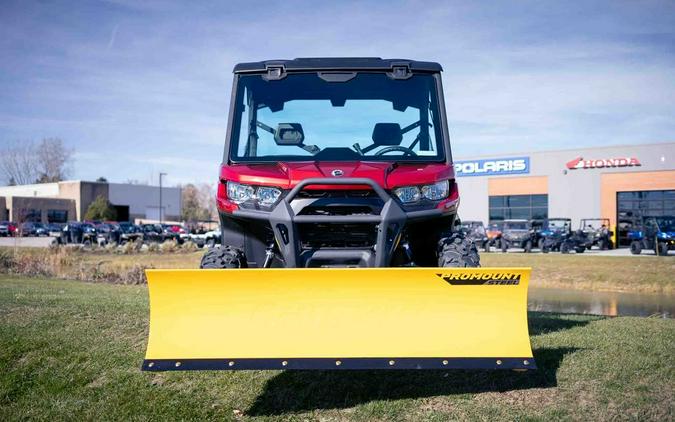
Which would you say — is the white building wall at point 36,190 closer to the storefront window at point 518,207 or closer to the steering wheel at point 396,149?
the storefront window at point 518,207

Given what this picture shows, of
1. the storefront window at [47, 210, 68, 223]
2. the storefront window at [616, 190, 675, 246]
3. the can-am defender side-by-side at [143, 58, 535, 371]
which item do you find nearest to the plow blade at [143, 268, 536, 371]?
the can-am defender side-by-side at [143, 58, 535, 371]

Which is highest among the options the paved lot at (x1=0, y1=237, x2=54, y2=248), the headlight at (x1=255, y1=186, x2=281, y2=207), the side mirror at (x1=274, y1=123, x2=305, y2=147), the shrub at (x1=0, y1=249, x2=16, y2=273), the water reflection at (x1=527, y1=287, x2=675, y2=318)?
the side mirror at (x1=274, y1=123, x2=305, y2=147)

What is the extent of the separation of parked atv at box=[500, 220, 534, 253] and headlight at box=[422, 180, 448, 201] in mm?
33368

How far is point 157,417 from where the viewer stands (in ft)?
15.7

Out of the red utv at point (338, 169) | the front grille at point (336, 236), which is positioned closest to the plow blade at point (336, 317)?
the red utv at point (338, 169)

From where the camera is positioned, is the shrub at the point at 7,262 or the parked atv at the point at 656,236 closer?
the shrub at the point at 7,262

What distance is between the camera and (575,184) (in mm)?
45344

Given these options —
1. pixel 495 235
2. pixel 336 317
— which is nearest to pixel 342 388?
pixel 336 317

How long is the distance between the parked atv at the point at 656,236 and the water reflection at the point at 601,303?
15097 millimetres

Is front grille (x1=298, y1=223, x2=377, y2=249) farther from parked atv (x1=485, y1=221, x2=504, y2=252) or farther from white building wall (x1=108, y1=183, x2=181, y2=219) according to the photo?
white building wall (x1=108, y1=183, x2=181, y2=219)

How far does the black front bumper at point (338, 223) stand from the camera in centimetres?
498

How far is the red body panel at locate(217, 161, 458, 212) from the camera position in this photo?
5.14m

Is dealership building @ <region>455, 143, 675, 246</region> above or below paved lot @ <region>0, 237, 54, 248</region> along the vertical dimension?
above

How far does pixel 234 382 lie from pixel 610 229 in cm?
4167
